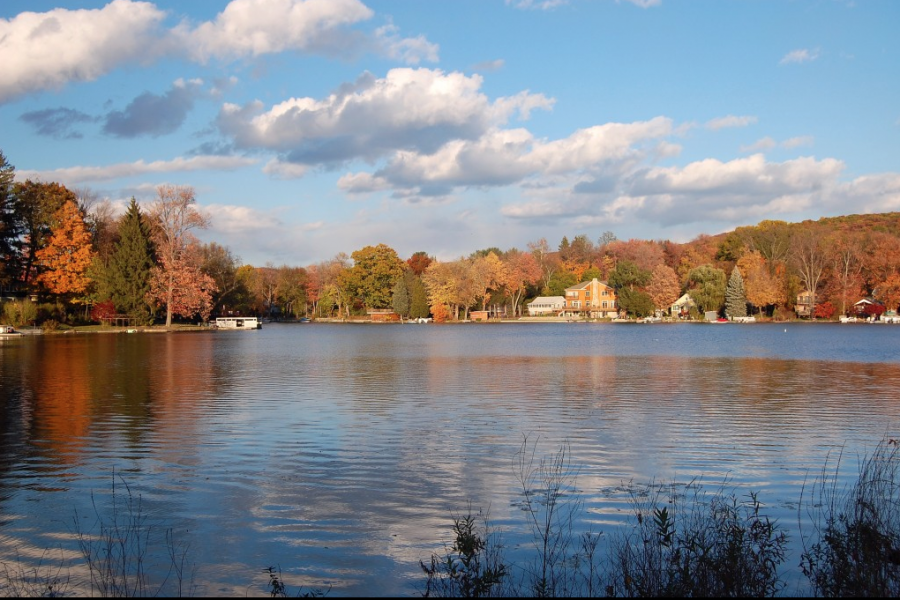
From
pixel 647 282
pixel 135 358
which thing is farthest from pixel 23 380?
pixel 647 282

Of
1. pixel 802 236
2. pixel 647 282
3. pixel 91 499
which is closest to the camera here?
pixel 91 499

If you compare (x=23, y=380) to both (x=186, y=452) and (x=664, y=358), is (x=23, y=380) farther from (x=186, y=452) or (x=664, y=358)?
(x=664, y=358)

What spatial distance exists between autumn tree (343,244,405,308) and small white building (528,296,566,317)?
988 inches

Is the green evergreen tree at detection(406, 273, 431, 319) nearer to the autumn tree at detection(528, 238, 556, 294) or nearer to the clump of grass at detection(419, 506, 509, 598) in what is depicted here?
the autumn tree at detection(528, 238, 556, 294)

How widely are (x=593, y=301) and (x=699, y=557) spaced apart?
119 metres

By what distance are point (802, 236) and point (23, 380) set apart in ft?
356

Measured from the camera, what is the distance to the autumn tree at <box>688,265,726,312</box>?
10681 cm

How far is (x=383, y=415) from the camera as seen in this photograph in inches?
705

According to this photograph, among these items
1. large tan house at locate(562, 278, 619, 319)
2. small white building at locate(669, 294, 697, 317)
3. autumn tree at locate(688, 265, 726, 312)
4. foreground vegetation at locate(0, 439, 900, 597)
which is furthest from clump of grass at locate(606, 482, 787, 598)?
large tan house at locate(562, 278, 619, 319)

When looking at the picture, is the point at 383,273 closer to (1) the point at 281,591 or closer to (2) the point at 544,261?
(2) the point at 544,261

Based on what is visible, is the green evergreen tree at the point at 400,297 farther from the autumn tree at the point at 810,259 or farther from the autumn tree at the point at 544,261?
the autumn tree at the point at 810,259

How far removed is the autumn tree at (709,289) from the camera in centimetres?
10681

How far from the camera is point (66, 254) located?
2601 inches

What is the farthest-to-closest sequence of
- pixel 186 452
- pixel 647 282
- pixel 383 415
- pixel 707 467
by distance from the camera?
1. pixel 647 282
2. pixel 383 415
3. pixel 186 452
4. pixel 707 467
